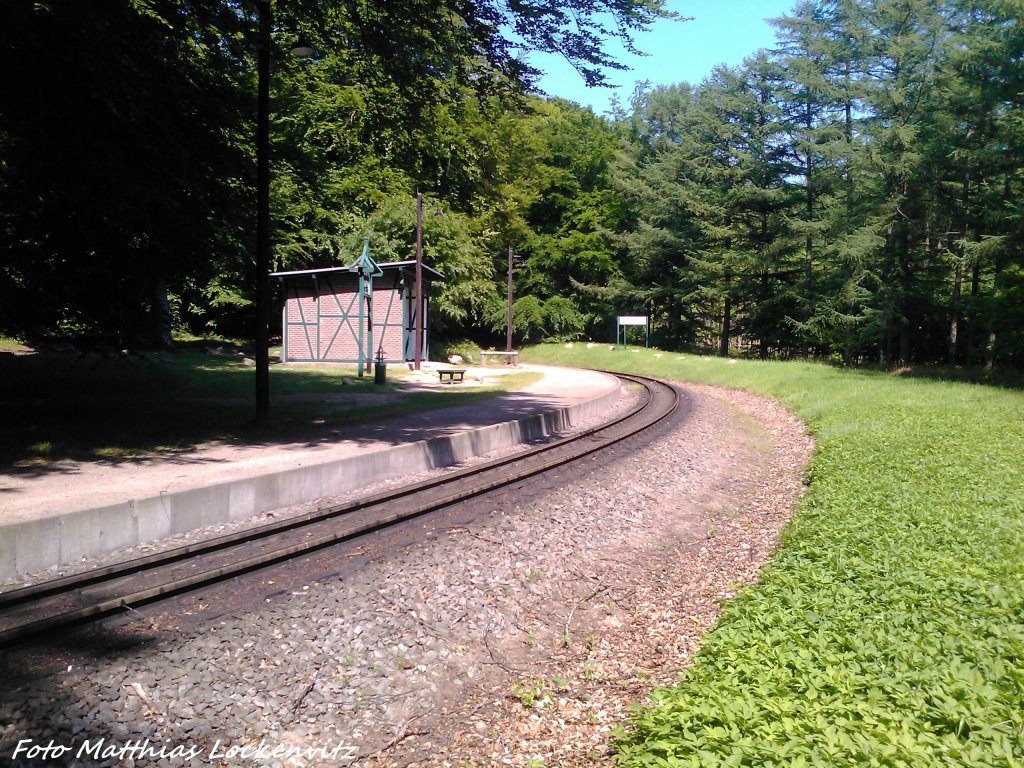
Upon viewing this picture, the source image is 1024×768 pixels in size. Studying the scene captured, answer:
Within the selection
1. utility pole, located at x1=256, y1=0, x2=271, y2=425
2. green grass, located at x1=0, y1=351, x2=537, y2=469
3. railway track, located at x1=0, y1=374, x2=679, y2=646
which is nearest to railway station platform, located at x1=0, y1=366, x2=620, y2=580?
railway track, located at x1=0, y1=374, x2=679, y2=646

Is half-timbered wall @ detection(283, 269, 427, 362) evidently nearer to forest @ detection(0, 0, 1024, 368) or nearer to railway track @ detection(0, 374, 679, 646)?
forest @ detection(0, 0, 1024, 368)

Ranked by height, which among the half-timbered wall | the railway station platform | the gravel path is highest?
the half-timbered wall

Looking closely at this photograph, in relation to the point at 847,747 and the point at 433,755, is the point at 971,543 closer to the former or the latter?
the point at 847,747

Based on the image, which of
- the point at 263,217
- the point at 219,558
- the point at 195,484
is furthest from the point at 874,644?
the point at 263,217

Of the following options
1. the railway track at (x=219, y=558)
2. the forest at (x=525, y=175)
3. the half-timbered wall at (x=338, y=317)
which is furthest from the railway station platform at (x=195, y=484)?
the half-timbered wall at (x=338, y=317)

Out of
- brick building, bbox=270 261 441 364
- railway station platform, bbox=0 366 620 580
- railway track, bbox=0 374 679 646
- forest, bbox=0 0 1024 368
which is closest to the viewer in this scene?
railway track, bbox=0 374 679 646

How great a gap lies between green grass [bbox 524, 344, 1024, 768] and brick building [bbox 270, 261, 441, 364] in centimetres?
2476

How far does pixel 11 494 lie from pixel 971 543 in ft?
31.4

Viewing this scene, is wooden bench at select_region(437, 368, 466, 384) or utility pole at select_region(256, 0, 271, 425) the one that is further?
wooden bench at select_region(437, 368, 466, 384)

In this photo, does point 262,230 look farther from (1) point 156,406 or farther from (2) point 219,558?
(2) point 219,558

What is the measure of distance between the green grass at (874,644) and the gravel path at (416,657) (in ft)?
1.99

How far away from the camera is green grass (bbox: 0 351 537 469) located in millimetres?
10336

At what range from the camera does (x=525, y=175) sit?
5081 cm

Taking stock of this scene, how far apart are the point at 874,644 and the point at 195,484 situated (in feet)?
23.0
